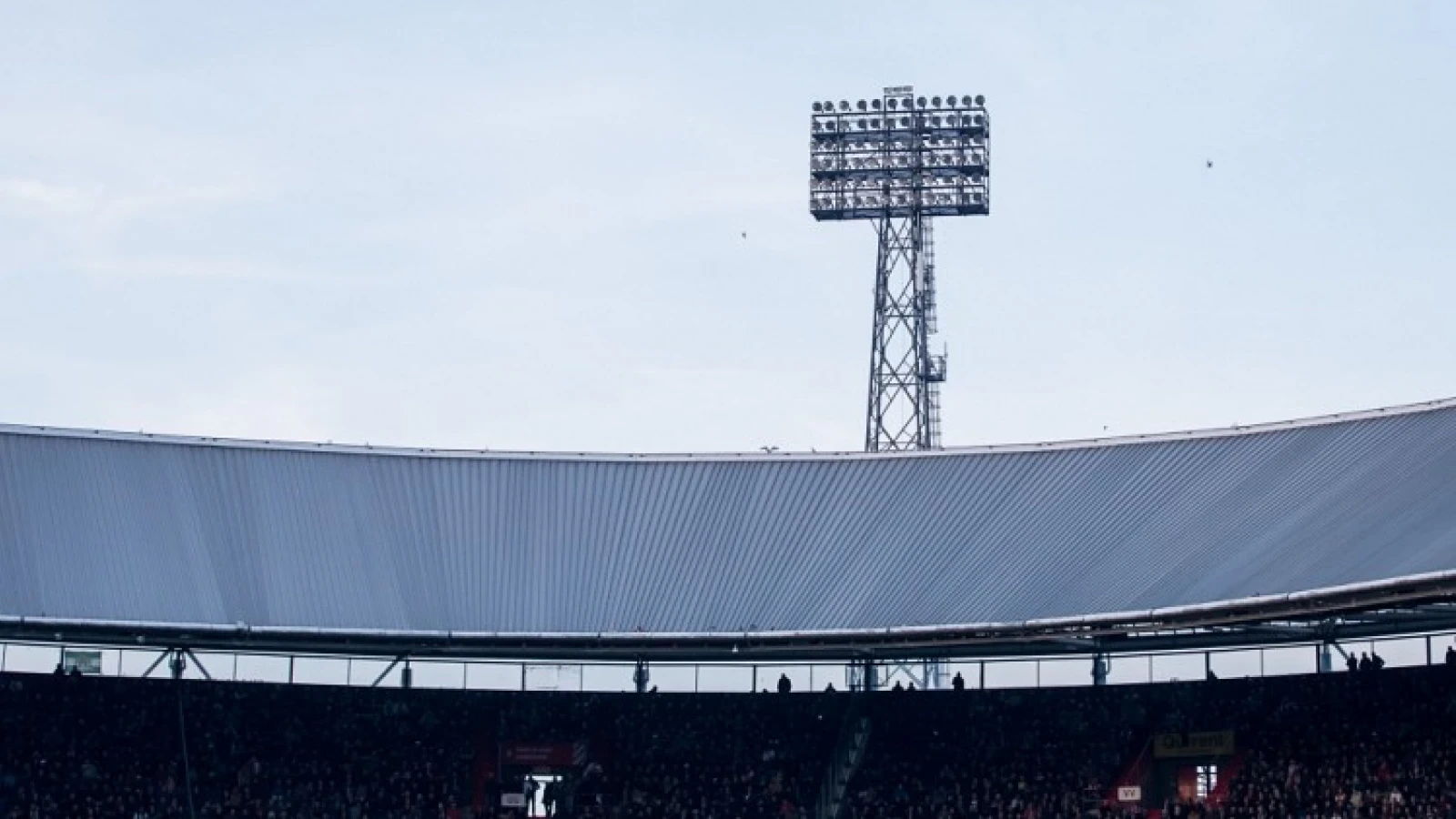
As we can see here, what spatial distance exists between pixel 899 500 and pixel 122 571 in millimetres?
19601

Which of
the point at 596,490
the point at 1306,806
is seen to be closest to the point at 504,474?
the point at 596,490

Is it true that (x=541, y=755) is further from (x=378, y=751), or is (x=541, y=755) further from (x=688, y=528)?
(x=688, y=528)

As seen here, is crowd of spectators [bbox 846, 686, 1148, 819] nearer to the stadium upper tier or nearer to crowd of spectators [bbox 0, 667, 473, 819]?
the stadium upper tier

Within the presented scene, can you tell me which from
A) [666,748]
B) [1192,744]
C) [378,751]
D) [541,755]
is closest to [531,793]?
[541,755]

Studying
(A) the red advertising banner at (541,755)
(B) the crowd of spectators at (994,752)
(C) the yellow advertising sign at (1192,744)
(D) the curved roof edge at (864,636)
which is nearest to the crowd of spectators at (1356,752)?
(C) the yellow advertising sign at (1192,744)

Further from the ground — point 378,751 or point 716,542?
point 716,542

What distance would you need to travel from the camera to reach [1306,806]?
55781 millimetres

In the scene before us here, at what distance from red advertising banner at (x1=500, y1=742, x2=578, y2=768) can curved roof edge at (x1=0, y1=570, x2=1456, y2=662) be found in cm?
247

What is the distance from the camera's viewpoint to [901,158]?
2977 inches

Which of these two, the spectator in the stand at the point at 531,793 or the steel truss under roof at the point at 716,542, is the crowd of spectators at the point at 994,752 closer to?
the steel truss under roof at the point at 716,542

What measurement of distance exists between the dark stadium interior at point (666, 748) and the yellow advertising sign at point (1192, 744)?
50 millimetres

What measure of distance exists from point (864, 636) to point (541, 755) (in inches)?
479

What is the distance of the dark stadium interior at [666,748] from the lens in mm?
58562

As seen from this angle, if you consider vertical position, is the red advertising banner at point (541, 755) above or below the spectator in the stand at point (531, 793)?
above
